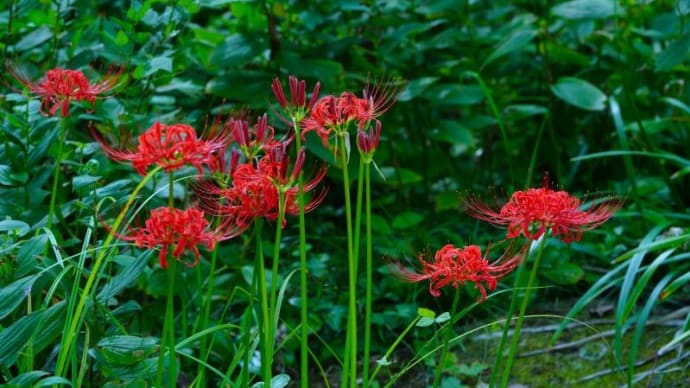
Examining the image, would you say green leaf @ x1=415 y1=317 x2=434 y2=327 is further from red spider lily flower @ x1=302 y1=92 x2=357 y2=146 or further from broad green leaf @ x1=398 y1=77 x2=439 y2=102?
broad green leaf @ x1=398 y1=77 x2=439 y2=102

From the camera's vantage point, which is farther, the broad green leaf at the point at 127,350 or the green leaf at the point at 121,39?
the green leaf at the point at 121,39

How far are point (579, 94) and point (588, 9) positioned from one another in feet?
0.96

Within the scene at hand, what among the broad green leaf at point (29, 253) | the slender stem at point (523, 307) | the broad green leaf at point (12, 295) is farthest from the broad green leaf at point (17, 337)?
the slender stem at point (523, 307)

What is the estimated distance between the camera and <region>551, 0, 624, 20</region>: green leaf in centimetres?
312

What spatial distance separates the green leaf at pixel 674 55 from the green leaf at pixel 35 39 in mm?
1842

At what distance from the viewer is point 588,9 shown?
124 inches

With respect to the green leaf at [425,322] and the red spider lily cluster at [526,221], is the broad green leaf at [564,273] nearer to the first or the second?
the green leaf at [425,322]

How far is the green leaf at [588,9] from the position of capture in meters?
3.12

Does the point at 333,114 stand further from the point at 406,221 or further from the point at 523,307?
the point at 406,221

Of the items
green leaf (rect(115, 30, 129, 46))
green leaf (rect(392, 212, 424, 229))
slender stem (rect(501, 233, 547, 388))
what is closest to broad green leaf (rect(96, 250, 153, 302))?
slender stem (rect(501, 233, 547, 388))

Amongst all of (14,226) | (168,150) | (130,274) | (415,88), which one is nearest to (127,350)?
(130,274)

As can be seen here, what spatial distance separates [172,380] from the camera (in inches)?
57.2

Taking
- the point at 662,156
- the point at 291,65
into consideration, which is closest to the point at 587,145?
the point at 662,156

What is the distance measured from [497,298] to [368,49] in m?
1.10
